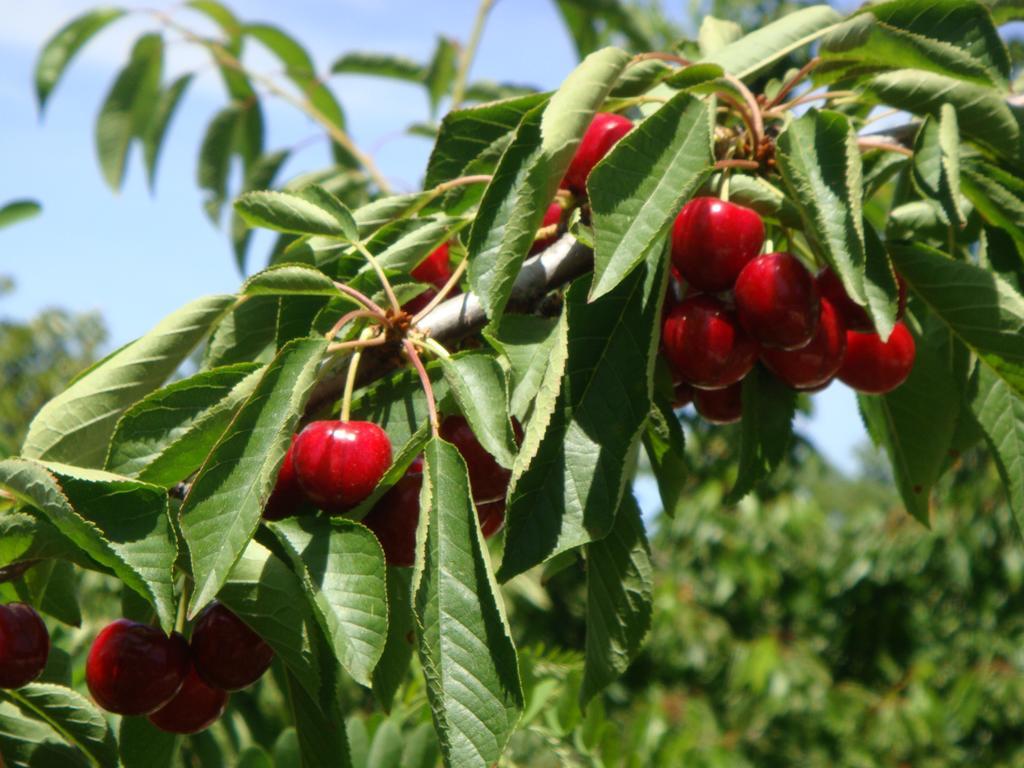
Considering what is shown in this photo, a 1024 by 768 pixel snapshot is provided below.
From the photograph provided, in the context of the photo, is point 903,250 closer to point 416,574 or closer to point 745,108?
point 745,108

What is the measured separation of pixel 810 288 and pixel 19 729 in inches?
34.5

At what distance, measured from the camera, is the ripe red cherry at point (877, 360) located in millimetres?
1160

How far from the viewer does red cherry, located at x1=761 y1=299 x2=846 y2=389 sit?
1072 mm

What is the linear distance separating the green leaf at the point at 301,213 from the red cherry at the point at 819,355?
1.48 feet

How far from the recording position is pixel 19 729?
3.48ft

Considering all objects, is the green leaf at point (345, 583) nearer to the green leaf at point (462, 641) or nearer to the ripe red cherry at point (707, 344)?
the green leaf at point (462, 641)

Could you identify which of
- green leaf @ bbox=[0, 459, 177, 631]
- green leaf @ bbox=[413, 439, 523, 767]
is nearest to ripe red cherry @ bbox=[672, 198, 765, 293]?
green leaf @ bbox=[413, 439, 523, 767]

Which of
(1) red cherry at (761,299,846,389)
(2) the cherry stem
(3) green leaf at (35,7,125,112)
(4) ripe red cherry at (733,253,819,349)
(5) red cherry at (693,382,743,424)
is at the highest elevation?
(3) green leaf at (35,7,125,112)

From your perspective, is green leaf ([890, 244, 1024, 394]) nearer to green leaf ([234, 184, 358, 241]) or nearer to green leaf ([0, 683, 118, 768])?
green leaf ([234, 184, 358, 241])

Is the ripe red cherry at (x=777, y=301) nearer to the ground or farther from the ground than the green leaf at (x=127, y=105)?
nearer to the ground

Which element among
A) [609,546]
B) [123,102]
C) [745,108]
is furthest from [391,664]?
[123,102]

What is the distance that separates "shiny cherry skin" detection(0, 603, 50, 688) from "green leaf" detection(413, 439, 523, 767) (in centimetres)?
40

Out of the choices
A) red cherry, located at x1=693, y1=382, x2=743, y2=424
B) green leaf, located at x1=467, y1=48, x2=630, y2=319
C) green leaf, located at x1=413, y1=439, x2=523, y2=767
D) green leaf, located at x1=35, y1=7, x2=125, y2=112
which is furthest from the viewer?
green leaf, located at x1=35, y1=7, x2=125, y2=112

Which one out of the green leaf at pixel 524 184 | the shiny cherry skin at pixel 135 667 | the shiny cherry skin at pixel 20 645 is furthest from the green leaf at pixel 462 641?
the shiny cherry skin at pixel 20 645
